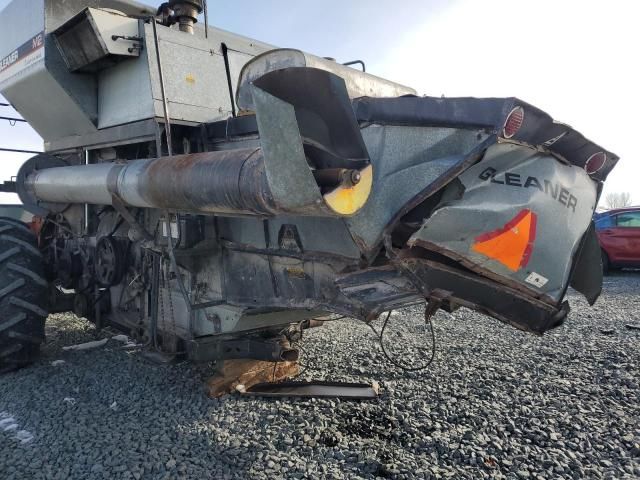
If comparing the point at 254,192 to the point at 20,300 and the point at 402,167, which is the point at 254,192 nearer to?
the point at 402,167

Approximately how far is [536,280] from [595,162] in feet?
2.52

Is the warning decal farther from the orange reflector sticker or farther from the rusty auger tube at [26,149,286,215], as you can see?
the orange reflector sticker

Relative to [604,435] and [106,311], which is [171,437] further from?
[604,435]

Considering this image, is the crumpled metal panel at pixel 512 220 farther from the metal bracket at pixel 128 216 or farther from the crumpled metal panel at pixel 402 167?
the metal bracket at pixel 128 216

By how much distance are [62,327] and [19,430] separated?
2.60 meters

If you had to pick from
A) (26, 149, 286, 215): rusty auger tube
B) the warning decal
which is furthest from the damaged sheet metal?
the warning decal

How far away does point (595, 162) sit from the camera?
2770mm

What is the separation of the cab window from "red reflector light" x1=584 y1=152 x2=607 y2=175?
32.4ft

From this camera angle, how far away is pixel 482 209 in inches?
91.6

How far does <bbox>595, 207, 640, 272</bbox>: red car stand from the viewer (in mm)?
11234

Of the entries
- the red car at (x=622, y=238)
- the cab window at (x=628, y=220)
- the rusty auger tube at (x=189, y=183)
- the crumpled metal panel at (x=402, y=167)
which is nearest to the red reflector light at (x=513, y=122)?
the crumpled metal panel at (x=402, y=167)

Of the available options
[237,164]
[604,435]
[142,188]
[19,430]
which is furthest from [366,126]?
[19,430]

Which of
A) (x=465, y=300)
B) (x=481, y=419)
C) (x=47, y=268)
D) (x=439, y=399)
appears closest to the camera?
(x=465, y=300)

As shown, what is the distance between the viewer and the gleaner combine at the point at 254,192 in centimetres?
227
